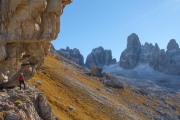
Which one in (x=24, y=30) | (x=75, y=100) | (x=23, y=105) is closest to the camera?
(x=23, y=105)

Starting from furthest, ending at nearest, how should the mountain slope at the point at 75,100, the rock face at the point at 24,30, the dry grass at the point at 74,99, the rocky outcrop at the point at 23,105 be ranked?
the dry grass at the point at 74,99
the mountain slope at the point at 75,100
the rock face at the point at 24,30
the rocky outcrop at the point at 23,105

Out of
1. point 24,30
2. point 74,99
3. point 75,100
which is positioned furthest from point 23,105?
point 74,99

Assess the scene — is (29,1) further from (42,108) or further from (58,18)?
(42,108)

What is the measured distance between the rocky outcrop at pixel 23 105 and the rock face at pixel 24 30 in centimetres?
227

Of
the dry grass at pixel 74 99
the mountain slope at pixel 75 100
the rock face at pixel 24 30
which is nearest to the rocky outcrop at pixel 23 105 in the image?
the rock face at pixel 24 30

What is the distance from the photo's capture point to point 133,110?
87.6 metres

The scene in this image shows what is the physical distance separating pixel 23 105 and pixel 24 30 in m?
7.28

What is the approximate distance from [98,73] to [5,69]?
85535 millimetres

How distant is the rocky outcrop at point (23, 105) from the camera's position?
99.8 ft

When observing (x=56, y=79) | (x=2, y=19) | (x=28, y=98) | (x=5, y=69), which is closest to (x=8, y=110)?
(x=28, y=98)

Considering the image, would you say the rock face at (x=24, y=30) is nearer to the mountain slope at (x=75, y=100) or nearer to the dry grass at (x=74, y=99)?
the mountain slope at (x=75, y=100)

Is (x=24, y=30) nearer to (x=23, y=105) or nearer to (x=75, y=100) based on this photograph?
(x=23, y=105)

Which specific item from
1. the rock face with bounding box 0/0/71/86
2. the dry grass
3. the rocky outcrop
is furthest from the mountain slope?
the rocky outcrop

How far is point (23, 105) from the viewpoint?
32.2 m
